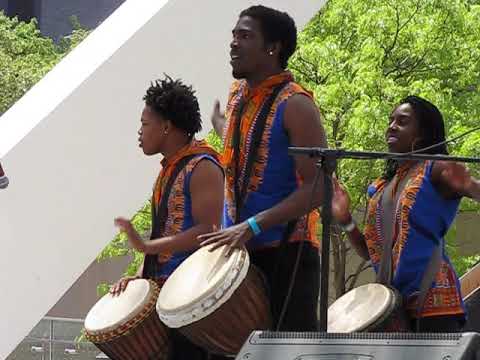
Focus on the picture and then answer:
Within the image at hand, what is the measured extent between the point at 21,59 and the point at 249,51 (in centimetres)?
1977

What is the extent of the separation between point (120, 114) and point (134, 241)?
186 cm

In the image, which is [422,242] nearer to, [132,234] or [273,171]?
[273,171]

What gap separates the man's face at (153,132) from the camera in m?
5.29

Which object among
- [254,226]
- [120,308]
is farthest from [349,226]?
[120,308]

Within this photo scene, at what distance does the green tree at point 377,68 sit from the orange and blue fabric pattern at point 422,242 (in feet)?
30.5

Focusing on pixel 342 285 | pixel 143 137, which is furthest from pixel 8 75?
pixel 143 137

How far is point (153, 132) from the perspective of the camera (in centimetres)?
529

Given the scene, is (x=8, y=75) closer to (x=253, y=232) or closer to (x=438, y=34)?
(x=438, y=34)

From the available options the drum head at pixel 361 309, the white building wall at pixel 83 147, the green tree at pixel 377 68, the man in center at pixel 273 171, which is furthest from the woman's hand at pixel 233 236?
the green tree at pixel 377 68

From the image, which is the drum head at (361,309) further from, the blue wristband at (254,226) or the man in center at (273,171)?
the blue wristband at (254,226)

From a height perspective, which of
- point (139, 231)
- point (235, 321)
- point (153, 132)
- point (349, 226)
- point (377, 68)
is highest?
point (153, 132)

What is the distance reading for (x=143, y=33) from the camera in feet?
22.2

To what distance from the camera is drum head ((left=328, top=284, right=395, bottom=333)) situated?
4633mm

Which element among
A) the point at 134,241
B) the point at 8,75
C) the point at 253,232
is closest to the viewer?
the point at 253,232
